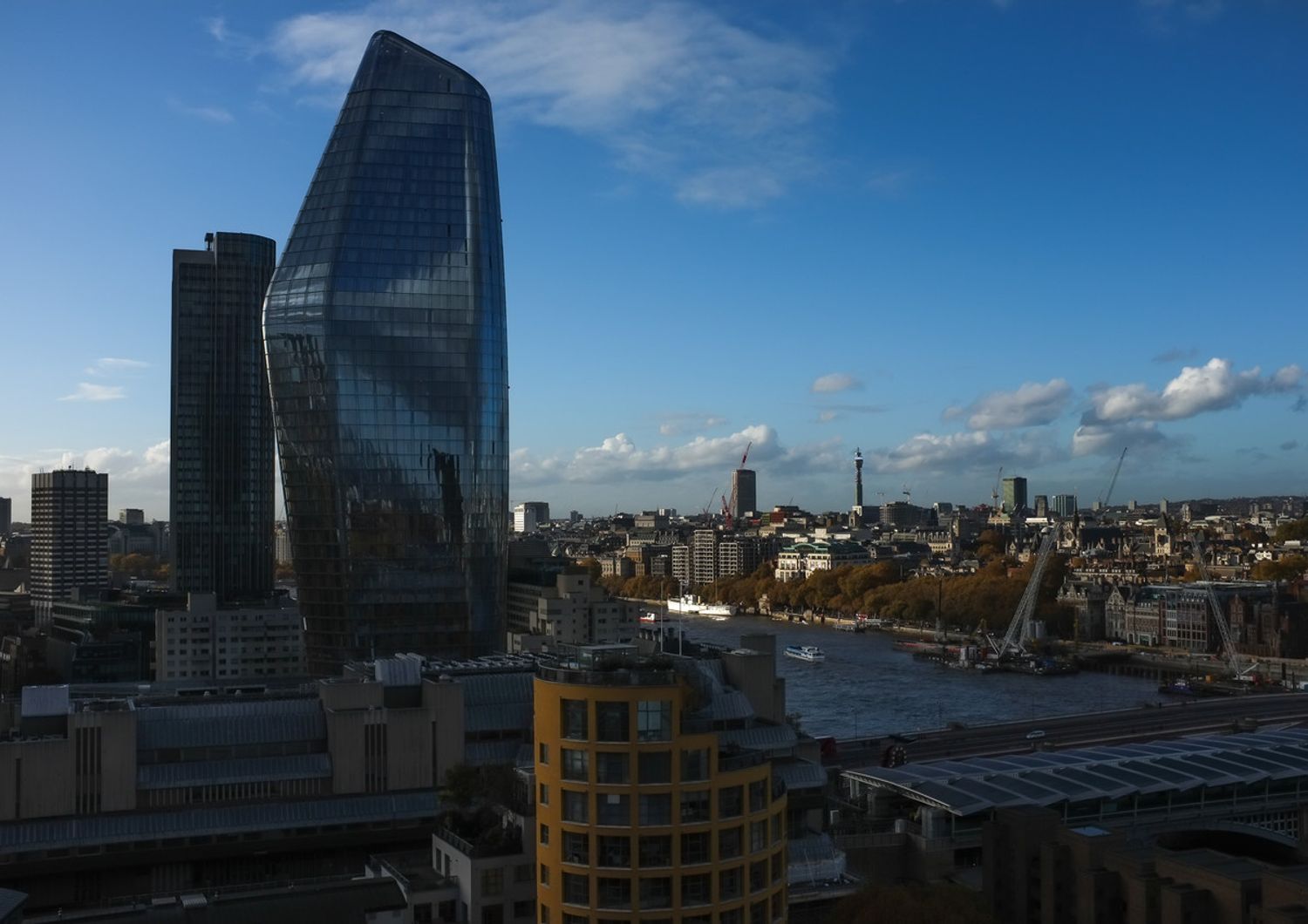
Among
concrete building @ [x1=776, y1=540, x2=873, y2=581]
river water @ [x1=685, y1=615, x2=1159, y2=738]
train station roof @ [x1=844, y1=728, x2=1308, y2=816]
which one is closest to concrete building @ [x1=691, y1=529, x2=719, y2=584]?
concrete building @ [x1=776, y1=540, x2=873, y2=581]

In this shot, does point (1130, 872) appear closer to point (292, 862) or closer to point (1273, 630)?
point (292, 862)

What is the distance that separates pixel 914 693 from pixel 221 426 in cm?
5067

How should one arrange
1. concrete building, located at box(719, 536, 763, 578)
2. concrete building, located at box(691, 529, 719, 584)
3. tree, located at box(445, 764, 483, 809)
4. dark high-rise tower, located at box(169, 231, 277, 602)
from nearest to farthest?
tree, located at box(445, 764, 483, 809) → dark high-rise tower, located at box(169, 231, 277, 602) → concrete building, located at box(719, 536, 763, 578) → concrete building, located at box(691, 529, 719, 584)

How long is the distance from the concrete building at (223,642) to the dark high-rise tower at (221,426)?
2602 centimetres

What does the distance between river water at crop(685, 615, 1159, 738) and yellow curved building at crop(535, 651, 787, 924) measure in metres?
35.5

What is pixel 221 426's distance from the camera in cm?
9469

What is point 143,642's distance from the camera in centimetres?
7162

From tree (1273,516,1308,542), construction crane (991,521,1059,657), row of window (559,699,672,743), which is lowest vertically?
construction crane (991,521,1059,657)

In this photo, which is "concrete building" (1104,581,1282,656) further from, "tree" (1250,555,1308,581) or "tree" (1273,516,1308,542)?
"tree" (1273,516,1308,542)

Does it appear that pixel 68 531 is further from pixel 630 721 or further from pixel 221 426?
pixel 630 721

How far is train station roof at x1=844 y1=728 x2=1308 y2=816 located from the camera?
96.2 feet

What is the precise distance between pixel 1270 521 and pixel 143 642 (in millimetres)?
138037

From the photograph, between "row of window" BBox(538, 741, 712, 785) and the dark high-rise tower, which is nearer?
"row of window" BBox(538, 741, 712, 785)

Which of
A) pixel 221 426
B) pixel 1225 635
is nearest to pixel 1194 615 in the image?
pixel 1225 635
